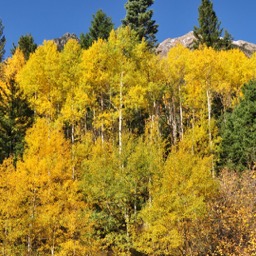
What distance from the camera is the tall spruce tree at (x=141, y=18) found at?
143 feet

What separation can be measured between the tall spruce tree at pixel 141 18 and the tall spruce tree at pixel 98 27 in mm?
4032

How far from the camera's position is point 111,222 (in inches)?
969

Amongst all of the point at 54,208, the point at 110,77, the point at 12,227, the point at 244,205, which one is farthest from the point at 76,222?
the point at 110,77

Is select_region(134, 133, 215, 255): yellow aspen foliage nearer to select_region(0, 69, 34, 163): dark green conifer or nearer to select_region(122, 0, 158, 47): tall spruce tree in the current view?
select_region(0, 69, 34, 163): dark green conifer

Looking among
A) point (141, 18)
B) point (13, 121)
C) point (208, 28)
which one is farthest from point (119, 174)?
point (208, 28)

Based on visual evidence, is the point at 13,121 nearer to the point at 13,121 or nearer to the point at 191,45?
the point at 13,121

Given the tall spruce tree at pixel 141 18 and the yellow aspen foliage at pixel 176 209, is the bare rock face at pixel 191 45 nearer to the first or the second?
the tall spruce tree at pixel 141 18

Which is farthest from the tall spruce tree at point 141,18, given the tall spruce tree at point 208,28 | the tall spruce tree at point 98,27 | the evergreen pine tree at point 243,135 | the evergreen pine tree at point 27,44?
the evergreen pine tree at point 243,135

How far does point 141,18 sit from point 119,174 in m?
24.4

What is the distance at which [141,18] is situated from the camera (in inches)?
1710

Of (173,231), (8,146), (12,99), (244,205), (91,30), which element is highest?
(91,30)

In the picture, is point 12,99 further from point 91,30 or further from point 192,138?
point 91,30

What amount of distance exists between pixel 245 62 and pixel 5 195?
29.4m

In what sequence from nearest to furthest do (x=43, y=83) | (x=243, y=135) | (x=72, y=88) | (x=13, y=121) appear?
(x=243, y=135)
(x=13, y=121)
(x=72, y=88)
(x=43, y=83)
